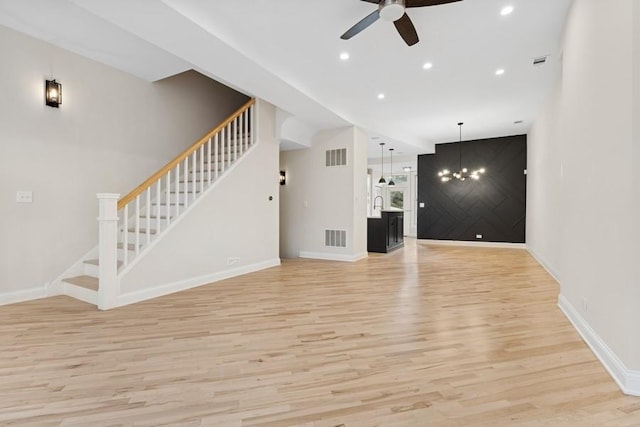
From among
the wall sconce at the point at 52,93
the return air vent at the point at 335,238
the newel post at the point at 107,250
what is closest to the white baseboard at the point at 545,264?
the return air vent at the point at 335,238

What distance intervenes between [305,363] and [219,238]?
10.2 ft

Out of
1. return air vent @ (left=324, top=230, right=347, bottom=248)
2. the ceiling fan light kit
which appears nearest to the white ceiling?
the ceiling fan light kit

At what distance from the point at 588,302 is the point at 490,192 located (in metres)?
6.91

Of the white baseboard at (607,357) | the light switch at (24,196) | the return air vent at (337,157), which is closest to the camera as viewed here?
the white baseboard at (607,357)

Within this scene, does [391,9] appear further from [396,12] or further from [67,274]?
[67,274]

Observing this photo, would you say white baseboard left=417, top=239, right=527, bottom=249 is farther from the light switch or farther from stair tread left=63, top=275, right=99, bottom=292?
the light switch

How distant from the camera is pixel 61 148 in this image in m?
3.99

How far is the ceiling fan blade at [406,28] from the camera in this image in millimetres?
2787

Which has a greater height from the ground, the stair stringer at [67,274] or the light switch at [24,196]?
the light switch at [24,196]

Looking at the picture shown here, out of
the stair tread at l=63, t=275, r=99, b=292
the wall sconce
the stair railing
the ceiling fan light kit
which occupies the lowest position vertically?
the stair tread at l=63, t=275, r=99, b=292

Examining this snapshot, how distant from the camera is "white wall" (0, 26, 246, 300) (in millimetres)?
3553

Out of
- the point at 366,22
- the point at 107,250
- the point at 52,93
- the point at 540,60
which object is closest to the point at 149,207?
the point at 107,250

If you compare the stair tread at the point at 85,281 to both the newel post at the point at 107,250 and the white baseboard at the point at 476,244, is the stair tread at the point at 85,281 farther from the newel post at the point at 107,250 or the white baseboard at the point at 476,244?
the white baseboard at the point at 476,244

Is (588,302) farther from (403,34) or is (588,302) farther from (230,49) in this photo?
(230,49)
